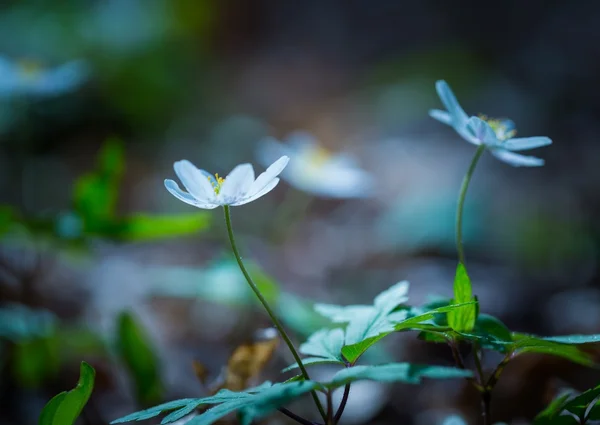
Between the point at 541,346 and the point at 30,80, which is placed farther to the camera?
the point at 30,80

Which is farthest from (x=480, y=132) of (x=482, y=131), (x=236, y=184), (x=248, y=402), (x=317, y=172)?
(x=317, y=172)

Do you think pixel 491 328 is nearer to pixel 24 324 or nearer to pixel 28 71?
pixel 24 324

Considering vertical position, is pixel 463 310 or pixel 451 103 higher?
pixel 451 103

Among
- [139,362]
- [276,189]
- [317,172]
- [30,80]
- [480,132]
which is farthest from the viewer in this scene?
[276,189]

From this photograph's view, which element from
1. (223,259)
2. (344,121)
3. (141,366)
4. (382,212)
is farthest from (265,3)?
(141,366)

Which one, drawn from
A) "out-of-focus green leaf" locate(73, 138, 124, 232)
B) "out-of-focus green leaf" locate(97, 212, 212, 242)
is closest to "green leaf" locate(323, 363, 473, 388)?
"out-of-focus green leaf" locate(97, 212, 212, 242)

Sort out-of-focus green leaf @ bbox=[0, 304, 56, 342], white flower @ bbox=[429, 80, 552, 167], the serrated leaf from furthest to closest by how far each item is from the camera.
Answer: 1. out-of-focus green leaf @ bbox=[0, 304, 56, 342]
2. white flower @ bbox=[429, 80, 552, 167]
3. the serrated leaf

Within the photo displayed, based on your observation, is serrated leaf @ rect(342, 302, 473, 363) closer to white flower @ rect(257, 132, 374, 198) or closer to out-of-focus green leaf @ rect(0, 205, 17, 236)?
out-of-focus green leaf @ rect(0, 205, 17, 236)
